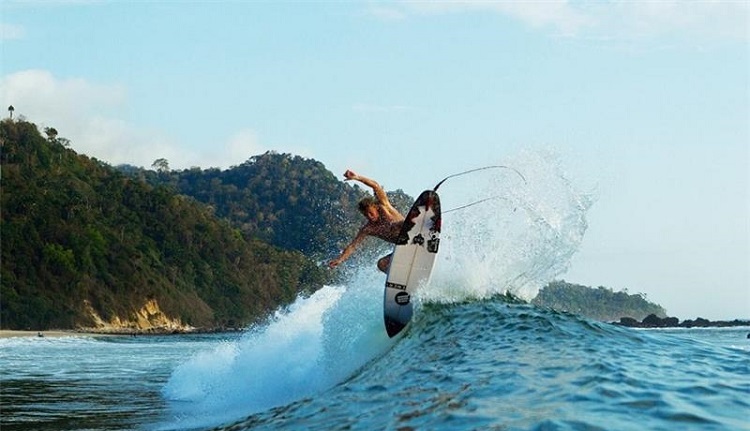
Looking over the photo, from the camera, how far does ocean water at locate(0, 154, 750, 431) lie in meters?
7.94

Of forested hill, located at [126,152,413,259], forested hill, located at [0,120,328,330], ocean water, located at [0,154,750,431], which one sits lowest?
ocean water, located at [0,154,750,431]

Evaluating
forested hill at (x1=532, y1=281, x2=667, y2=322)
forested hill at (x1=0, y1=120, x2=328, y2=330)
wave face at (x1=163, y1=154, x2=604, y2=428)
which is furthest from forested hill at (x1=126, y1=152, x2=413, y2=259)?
wave face at (x1=163, y1=154, x2=604, y2=428)

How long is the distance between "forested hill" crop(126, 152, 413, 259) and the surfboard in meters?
131

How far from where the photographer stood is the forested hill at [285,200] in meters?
157

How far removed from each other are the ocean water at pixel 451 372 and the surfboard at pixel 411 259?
263mm

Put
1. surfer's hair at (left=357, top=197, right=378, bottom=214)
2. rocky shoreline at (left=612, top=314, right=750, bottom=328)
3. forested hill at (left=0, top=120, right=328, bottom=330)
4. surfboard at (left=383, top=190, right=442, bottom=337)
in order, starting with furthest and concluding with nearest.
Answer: rocky shoreline at (left=612, top=314, right=750, bottom=328)
forested hill at (left=0, top=120, right=328, bottom=330)
surfer's hair at (left=357, top=197, right=378, bottom=214)
surfboard at (left=383, top=190, right=442, bottom=337)

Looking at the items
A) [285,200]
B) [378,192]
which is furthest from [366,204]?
[285,200]

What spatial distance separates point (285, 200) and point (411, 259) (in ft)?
495

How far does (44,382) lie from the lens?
18.4 metres

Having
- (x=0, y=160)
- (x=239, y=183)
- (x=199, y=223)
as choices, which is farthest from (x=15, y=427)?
(x=239, y=183)

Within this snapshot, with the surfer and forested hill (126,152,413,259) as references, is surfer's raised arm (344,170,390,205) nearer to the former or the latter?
the surfer

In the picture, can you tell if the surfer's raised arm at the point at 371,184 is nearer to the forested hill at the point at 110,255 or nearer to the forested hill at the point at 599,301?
the forested hill at the point at 110,255

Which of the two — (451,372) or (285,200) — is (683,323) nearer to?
(285,200)

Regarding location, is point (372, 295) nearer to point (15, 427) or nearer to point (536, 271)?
point (536, 271)
